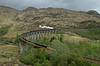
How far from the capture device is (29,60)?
5616cm

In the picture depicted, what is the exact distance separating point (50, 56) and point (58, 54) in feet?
14.4

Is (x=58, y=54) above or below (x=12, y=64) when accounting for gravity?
above

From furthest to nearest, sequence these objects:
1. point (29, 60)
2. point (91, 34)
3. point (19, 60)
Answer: point (91, 34)
point (19, 60)
point (29, 60)

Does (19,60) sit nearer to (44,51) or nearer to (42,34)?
(44,51)

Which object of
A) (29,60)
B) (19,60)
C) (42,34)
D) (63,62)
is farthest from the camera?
(42,34)

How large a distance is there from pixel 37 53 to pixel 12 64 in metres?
5.38

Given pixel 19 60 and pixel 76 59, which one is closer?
pixel 76 59

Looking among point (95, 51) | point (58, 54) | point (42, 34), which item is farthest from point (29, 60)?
point (42, 34)

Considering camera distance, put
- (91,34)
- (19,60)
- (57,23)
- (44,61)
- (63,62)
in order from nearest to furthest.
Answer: (63,62), (44,61), (19,60), (91,34), (57,23)

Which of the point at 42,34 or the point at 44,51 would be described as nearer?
the point at 44,51

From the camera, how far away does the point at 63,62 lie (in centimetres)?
4797

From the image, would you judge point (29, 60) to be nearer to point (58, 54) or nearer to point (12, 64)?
point (12, 64)

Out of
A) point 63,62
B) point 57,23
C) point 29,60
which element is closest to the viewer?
point 63,62

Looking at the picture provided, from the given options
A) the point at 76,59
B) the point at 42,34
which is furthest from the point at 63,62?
the point at 42,34
